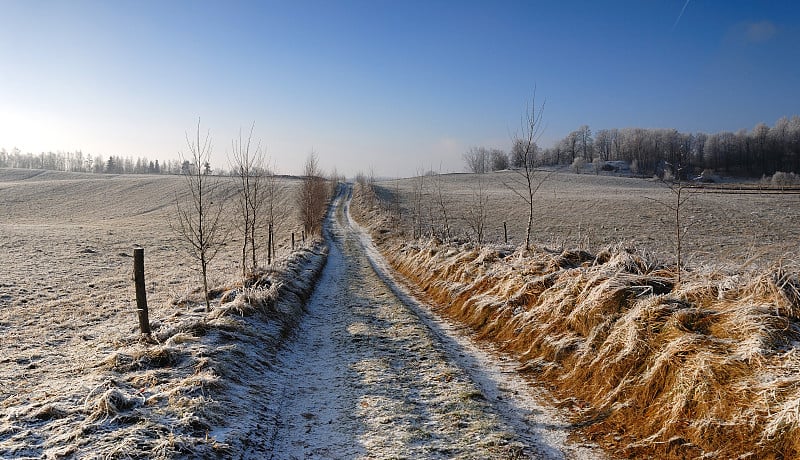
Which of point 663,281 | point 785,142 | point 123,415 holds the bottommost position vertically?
point 123,415

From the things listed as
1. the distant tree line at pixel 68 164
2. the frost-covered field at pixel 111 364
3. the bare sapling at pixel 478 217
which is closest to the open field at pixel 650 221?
the bare sapling at pixel 478 217

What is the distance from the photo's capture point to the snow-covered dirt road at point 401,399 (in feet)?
15.4

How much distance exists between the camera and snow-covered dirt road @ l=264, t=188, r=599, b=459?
4703 mm

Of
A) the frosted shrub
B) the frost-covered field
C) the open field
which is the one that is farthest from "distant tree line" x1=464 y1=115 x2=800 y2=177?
the frost-covered field

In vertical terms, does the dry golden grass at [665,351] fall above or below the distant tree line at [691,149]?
below

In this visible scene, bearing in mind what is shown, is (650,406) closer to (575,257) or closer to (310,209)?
(575,257)

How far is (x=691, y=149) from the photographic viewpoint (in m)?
86.5

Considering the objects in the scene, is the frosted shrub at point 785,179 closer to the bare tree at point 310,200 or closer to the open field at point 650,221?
the open field at point 650,221

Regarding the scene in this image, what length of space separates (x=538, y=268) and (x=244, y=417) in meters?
7.28

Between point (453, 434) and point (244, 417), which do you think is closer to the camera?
point (453, 434)

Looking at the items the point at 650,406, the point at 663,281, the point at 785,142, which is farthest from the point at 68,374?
the point at 785,142

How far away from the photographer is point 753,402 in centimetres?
416

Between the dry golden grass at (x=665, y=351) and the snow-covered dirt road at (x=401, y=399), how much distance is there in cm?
70

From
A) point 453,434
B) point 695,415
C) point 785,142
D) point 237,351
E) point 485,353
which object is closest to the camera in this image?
point 695,415
